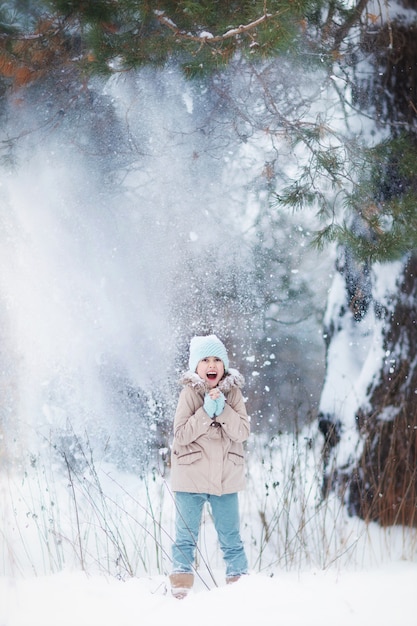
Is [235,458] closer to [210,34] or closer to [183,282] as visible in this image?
[210,34]

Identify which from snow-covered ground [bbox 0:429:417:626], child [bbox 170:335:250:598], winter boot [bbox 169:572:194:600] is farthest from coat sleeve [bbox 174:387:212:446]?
winter boot [bbox 169:572:194:600]

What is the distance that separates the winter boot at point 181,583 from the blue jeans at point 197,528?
12mm

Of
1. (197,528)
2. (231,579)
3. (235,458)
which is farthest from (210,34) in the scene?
(231,579)

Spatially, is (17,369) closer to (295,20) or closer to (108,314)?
(108,314)

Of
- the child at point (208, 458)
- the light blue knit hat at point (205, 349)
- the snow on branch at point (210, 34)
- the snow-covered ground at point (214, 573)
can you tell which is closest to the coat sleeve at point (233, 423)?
the child at point (208, 458)

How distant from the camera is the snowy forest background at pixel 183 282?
2238mm

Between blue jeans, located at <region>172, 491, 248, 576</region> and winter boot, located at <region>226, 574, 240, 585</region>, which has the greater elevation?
blue jeans, located at <region>172, 491, 248, 576</region>

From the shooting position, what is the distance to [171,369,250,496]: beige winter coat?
64.0 inches

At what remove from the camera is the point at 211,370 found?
1700mm

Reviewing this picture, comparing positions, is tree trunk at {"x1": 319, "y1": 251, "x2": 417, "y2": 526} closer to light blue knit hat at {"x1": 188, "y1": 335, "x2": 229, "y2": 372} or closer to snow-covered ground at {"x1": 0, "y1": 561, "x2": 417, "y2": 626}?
snow-covered ground at {"x1": 0, "y1": 561, "x2": 417, "y2": 626}

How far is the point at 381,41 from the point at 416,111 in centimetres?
30

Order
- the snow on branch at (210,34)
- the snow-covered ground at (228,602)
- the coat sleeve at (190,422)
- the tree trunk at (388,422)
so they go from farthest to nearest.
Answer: the tree trunk at (388,422), the snow on branch at (210,34), the coat sleeve at (190,422), the snow-covered ground at (228,602)

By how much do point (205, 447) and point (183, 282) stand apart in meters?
1.51

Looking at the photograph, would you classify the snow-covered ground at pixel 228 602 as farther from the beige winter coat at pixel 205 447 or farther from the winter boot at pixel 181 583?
the beige winter coat at pixel 205 447
